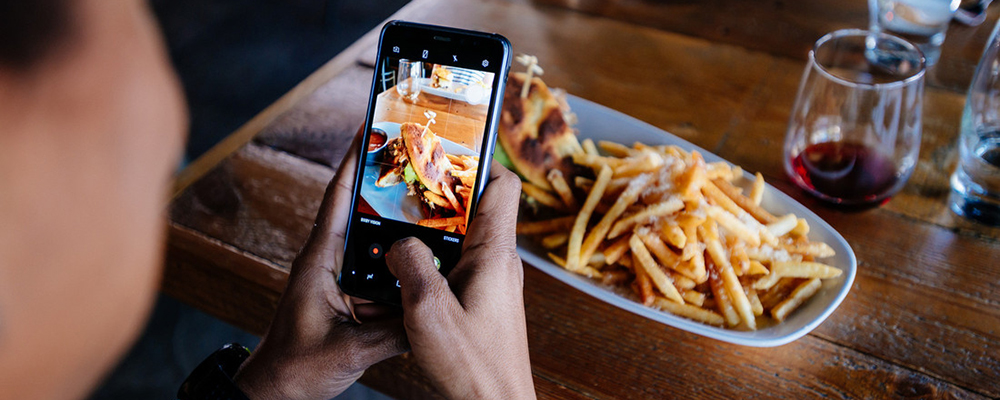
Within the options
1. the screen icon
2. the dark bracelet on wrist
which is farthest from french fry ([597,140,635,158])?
the dark bracelet on wrist

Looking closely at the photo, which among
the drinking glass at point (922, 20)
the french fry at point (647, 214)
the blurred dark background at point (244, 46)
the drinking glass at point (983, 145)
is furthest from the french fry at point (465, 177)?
the blurred dark background at point (244, 46)

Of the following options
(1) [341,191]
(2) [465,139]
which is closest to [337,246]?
(1) [341,191]

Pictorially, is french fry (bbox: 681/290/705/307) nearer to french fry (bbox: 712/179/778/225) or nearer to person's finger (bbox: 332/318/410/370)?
A: french fry (bbox: 712/179/778/225)

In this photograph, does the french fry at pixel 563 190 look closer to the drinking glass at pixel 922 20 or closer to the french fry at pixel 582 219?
the french fry at pixel 582 219

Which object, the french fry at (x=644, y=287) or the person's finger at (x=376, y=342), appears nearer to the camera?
the person's finger at (x=376, y=342)

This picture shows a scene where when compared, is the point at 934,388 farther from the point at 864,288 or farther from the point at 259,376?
the point at 259,376

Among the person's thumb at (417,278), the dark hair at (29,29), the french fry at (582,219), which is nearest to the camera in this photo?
the person's thumb at (417,278)
